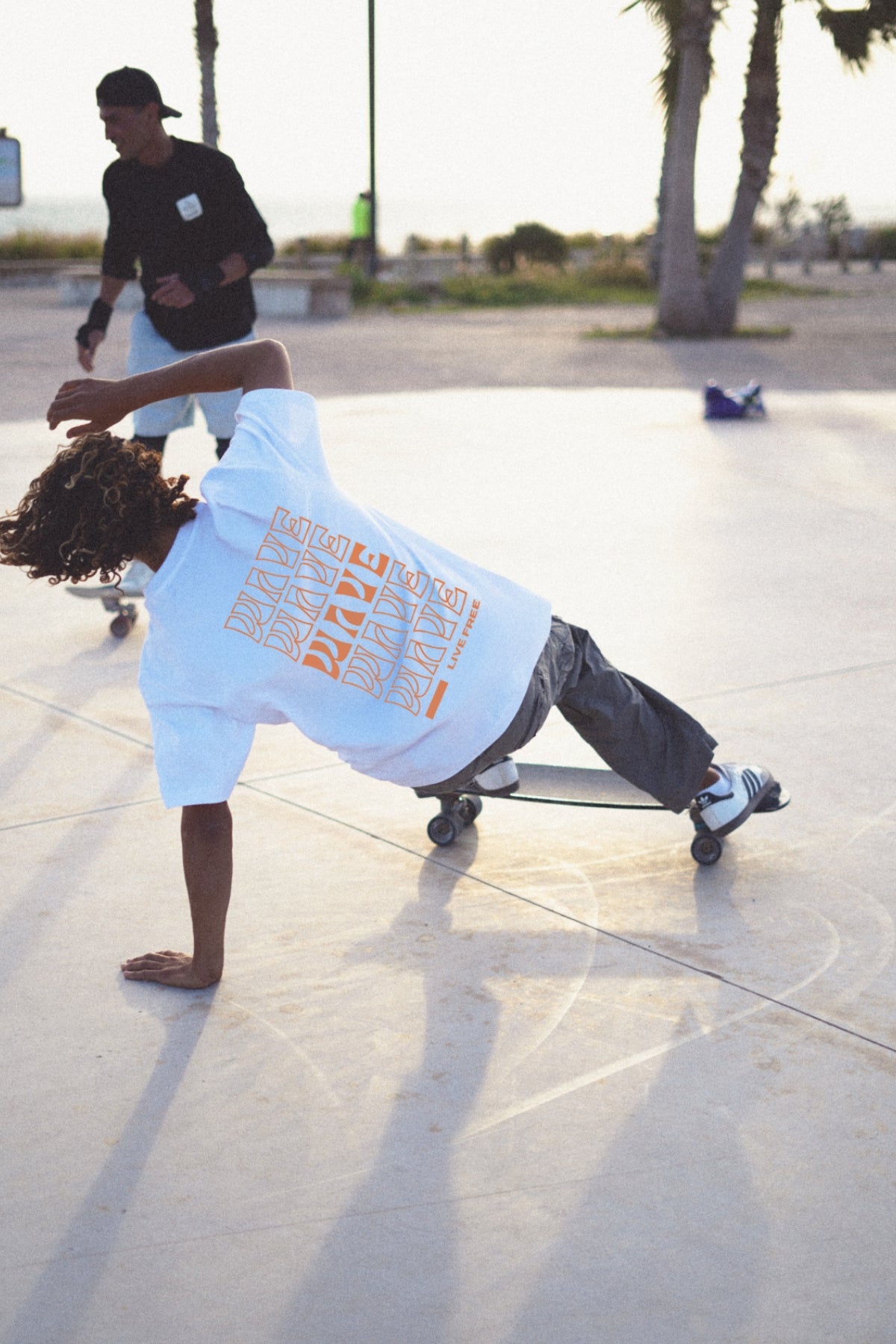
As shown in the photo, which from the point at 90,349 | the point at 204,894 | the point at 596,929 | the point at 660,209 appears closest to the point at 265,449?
the point at 204,894

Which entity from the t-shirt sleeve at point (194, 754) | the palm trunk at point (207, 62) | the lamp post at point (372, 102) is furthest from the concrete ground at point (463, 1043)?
the lamp post at point (372, 102)

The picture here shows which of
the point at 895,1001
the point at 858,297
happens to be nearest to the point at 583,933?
the point at 895,1001

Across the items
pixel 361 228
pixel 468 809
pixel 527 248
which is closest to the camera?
pixel 468 809

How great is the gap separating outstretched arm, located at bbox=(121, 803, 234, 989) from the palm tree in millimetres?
15765

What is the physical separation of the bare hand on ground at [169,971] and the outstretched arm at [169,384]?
3.31 ft

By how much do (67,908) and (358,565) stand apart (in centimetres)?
109

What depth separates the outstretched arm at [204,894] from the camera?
257 cm

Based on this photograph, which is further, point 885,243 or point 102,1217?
point 885,243

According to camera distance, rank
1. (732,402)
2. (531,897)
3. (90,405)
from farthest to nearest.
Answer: (732,402) < (531,897) < (90,405)

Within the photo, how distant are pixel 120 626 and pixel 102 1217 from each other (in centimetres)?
331

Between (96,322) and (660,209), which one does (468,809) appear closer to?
(96,322)

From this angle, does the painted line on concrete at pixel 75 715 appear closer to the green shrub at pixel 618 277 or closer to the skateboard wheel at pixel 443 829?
the skateboard wheel at pixel 443 829

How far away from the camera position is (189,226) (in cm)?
519

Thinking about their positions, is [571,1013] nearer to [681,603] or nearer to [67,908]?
[67,908]
